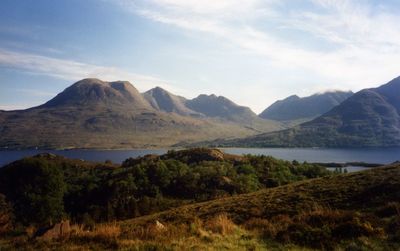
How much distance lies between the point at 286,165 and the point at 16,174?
6374 centimetres

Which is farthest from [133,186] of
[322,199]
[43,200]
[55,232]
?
[55,232]

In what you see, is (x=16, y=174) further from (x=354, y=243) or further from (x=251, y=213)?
(x=354, y=243)

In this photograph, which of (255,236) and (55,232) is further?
(55,232)

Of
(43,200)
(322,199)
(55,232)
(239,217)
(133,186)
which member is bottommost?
(133,186)

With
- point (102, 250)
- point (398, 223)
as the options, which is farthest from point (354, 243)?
point (102, 250)

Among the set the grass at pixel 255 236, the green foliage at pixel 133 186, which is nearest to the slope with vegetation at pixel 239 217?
the grass at pixel 255 236

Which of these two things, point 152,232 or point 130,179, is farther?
point 130,179

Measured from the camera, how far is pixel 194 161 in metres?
91.4

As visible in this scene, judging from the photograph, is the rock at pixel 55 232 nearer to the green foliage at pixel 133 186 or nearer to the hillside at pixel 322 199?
the hillside at pixel 322 199

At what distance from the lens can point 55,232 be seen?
1426 cm

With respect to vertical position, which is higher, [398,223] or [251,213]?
[398,223]

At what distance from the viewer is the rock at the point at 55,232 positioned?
1320 cm

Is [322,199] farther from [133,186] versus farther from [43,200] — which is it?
[133,186]

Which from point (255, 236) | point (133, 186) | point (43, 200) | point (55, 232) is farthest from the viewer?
point (133, 186)
